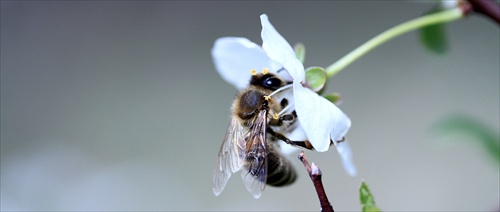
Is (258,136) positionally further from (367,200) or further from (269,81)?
(367,200)

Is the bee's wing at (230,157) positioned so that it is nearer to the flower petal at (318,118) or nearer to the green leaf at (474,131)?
the flower petal at (318,118)

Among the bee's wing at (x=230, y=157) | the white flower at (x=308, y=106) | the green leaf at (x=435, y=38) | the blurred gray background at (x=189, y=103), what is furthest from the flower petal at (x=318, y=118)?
the blurred gray background at (x=189, y=103)

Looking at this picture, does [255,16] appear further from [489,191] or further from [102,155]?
[489,191]

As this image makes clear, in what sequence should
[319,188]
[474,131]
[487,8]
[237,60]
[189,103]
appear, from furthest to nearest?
1. [189,103]
2. [237,60]
3. [474,131]
4. [487,8]
5. [319,188]

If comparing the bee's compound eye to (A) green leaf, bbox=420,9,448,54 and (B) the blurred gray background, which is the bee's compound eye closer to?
(A) green leaf, bbox=420,9,448,54

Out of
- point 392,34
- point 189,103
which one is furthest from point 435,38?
point 189,103

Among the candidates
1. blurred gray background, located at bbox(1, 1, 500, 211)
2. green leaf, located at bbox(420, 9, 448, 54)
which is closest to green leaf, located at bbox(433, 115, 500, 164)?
green leaf, located at bbox(420, 9, 448, 54)
